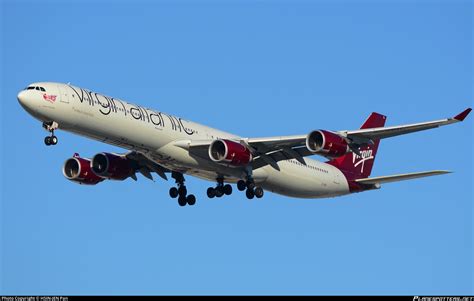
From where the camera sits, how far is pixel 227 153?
60.4 m

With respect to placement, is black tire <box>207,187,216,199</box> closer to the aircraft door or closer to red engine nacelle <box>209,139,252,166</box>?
red engine nacelle <box>209,139,252,166</box>

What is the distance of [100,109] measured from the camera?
58.0 m

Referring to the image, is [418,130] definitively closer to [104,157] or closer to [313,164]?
[313,164]

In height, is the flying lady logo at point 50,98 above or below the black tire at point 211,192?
above

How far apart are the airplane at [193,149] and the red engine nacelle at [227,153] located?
0.06m

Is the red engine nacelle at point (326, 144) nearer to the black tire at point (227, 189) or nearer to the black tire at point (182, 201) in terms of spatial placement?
the black tire at point (227, 189)

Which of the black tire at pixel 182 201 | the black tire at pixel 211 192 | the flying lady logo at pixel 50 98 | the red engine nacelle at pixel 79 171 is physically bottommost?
the black tire at pixel 211 192

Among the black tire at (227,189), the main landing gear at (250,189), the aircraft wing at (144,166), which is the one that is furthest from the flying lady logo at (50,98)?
the main landing gear at (250,189)

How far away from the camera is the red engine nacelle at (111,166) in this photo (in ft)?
214

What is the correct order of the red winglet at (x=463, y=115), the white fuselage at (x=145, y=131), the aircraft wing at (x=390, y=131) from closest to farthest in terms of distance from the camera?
the red winglet at (x=463, y=115) → the aircraft wing at (x=390, y=131) → the white fuselage at (x=145, y=131)

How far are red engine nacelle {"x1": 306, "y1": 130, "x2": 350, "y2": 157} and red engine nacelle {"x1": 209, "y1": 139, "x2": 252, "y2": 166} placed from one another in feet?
13.6

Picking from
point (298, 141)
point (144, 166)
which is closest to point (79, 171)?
point (144, 166)

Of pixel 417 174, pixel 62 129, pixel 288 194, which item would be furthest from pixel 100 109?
pixel 417 174

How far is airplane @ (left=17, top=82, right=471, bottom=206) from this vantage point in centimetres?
5750
